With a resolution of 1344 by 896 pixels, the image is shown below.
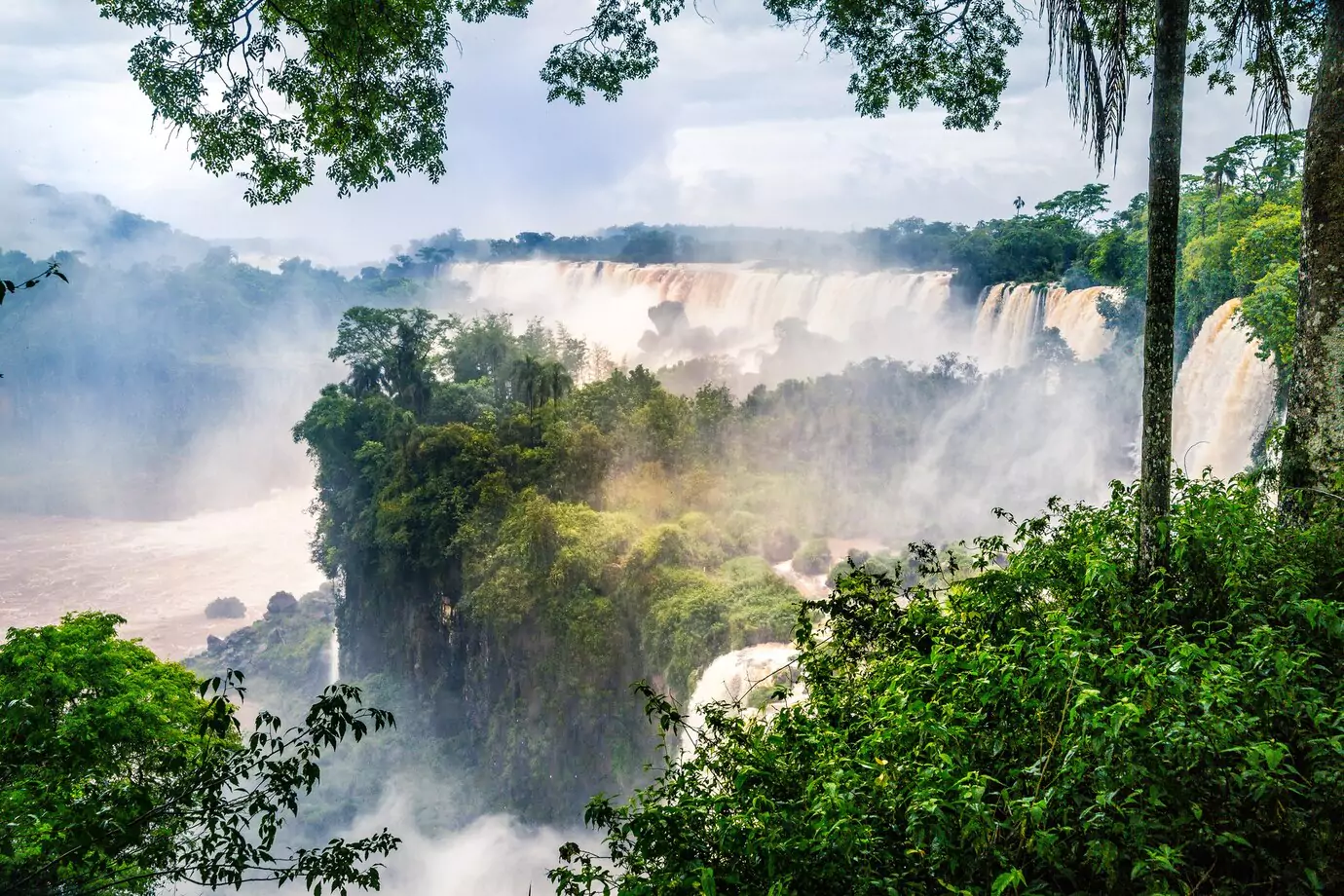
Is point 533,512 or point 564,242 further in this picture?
point 564,242

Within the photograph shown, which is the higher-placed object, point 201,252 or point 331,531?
point 201,252

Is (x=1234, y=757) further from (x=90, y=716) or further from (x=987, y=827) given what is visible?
(x=90, y=716)

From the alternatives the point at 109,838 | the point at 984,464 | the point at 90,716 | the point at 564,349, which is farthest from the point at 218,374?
the point at 109,838

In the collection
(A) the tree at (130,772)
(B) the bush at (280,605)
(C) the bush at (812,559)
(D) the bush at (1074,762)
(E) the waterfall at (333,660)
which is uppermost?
(D) the bush at (1074,762)

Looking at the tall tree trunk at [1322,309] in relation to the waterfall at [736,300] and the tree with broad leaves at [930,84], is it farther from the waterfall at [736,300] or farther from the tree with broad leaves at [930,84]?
the waterfall at [736,300]

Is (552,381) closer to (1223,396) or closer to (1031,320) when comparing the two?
(1031,320)

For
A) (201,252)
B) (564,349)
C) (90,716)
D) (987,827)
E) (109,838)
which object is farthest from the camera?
(201,252)

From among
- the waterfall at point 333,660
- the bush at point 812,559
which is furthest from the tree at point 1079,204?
the waterfall at point 333,660
